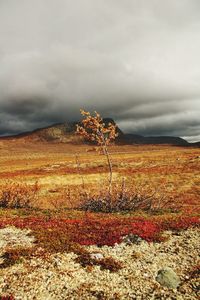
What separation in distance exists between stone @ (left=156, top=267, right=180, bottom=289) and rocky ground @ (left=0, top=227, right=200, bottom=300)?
103mm

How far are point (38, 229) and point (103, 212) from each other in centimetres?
773

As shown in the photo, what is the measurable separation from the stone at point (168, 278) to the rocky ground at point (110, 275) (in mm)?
103

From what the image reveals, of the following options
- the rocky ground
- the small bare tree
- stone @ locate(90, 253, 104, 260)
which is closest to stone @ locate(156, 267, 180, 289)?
the rocky ground

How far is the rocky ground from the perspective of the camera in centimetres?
1025

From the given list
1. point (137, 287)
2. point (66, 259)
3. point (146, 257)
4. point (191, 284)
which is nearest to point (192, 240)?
point (146, 257)

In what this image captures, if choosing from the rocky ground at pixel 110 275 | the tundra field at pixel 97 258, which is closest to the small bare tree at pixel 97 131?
the tundra field at pixel 97 258

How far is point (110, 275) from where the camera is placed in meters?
11.5

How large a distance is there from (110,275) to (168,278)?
6.99 feet

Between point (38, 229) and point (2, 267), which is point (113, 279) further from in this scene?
point (38, 229)

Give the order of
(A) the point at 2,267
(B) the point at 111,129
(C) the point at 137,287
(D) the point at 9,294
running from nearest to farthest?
(D) the point at 9,294 → (C) the point at 137,287 → (A) the point at 2,267 → (B) the point at 111,129

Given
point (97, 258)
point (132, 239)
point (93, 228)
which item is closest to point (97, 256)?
point (97, 258)

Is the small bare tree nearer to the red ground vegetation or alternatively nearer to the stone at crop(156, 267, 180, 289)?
the red ground vegetation

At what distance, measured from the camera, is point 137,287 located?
35.2 ft

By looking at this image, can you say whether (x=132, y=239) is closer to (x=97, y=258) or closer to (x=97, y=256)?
(x=97, y=256)
